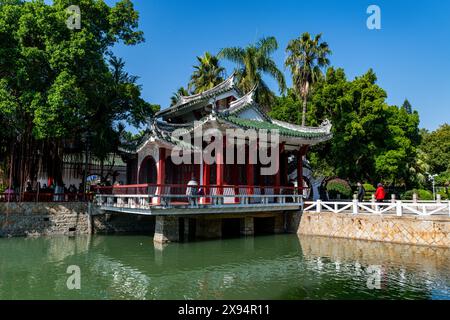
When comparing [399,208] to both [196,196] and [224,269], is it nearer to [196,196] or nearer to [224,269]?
[224,269]

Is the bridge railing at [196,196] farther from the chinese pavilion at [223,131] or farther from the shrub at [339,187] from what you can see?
the shrub at [339,187]

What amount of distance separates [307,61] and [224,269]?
21.2 meters

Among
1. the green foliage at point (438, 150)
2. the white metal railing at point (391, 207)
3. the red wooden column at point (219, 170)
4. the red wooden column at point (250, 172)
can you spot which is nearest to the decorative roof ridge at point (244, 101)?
the red wooden column at point (250, 172)

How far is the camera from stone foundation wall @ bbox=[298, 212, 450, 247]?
1318 cm

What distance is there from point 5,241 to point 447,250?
17.1 meters

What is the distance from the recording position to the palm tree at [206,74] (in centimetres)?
3077

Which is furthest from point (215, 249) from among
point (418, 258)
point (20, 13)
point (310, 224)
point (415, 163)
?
point (415, 163)

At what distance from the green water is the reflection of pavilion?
1678 mm

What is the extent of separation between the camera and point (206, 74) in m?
31.1

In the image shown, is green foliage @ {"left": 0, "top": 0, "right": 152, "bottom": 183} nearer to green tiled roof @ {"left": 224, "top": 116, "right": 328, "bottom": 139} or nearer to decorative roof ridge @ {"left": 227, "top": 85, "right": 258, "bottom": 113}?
decorative roof ridge @ {"left": 227, "top": 85, "right": 258, "bottom": 113}

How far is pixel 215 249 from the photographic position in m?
14.0

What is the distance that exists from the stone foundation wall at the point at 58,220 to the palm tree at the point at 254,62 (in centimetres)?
1383

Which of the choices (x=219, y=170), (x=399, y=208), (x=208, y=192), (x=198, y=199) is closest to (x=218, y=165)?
(x=219, y=170)
